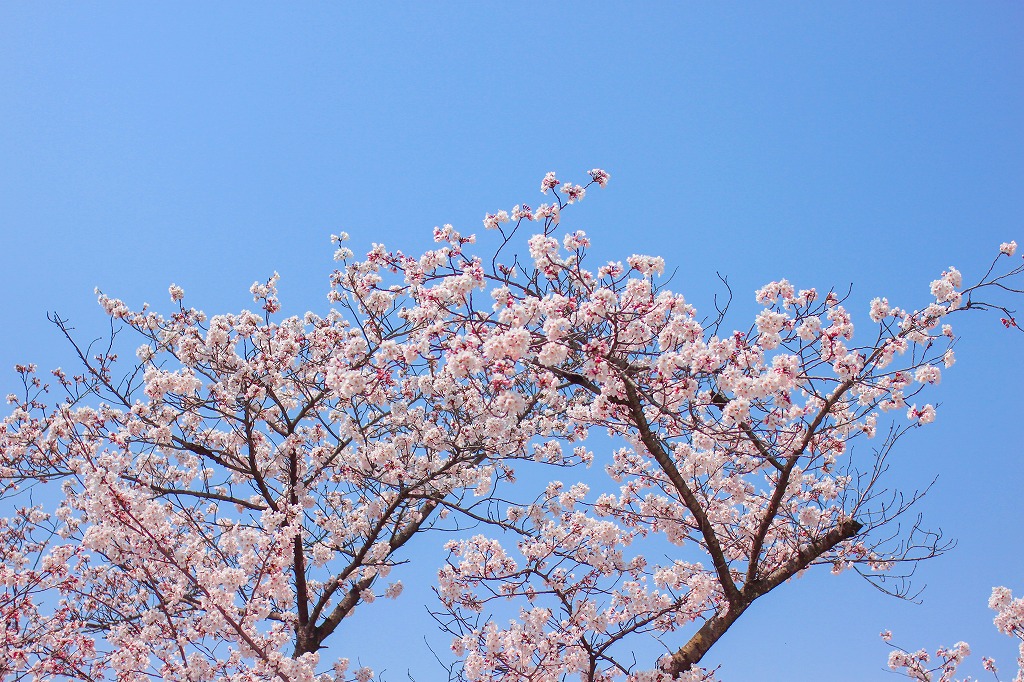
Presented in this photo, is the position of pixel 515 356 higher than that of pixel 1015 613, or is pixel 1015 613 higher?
pixel 515 356

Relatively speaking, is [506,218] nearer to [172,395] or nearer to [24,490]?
[172,395]

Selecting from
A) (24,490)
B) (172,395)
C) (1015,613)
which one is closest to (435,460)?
(172,395)

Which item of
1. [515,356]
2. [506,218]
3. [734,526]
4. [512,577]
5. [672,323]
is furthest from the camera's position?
[734,526]

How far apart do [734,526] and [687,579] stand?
1.18 metres

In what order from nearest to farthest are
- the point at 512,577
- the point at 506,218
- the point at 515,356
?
the point at 515,356
the point at 506,218
the point at 512,577

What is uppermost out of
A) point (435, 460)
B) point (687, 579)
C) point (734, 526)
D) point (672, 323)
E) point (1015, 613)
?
point (435, 460)

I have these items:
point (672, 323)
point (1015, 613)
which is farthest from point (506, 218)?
point (1015, 613)

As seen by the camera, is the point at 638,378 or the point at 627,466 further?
the point at 627,466

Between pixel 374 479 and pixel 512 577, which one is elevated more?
pixel 374 479

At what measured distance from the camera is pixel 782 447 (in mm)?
8945

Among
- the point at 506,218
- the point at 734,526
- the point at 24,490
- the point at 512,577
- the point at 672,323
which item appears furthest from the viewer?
the point at 24,490

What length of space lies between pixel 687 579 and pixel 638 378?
A: 10.5 ft

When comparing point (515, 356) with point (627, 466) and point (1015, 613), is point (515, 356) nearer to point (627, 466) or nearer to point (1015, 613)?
point (627, 466)

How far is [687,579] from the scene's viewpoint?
9523 millimetres
